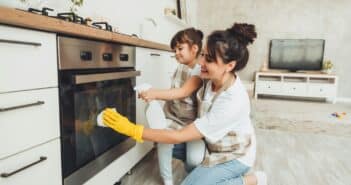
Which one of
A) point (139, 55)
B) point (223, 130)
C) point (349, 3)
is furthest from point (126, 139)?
point (349, 3)

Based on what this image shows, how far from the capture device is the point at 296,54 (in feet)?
15.9

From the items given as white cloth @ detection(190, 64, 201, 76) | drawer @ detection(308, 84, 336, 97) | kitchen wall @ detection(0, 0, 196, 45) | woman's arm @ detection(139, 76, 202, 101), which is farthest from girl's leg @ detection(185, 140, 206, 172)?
drawer @ detection(308, 84, 336, 97)

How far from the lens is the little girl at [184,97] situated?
1.32 meters

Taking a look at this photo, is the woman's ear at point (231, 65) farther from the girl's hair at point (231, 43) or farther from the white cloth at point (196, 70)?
the white cloth at point (196, 70)

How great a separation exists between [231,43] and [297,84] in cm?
416

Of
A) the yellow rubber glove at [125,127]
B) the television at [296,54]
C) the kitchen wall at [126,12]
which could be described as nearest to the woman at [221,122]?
the yellow rubber glove at [125,127]

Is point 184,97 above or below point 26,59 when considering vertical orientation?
below

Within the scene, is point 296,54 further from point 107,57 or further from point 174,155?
point 107,57

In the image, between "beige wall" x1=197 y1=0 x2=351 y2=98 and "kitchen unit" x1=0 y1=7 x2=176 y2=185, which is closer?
"kitchen unit" x1=0 y1=7 x2=176 y2=185

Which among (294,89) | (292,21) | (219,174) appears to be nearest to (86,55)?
(219,174)

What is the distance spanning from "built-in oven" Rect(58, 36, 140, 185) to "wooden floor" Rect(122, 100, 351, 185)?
0.43 metres

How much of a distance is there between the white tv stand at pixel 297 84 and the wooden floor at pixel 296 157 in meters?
1.60

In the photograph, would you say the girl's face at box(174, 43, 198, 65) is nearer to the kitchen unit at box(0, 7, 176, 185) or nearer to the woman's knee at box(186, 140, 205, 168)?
the kitchen unit at box(0, 7, 176, 185)

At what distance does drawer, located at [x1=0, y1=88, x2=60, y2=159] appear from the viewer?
0.72m
